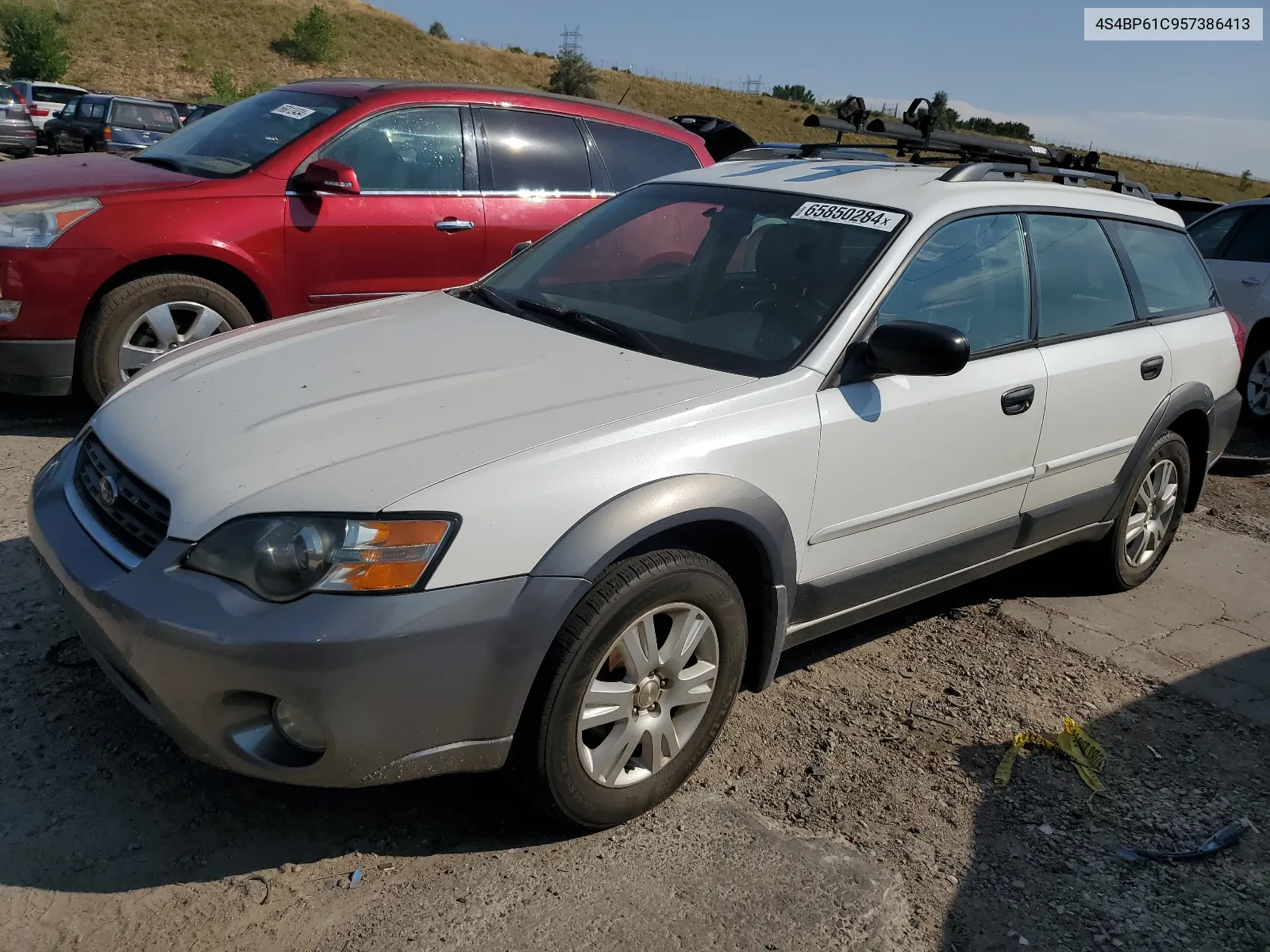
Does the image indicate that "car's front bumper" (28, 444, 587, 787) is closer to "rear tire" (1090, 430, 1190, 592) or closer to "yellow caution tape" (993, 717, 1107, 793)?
"yellow caution tape" (993, 717, 1107, 793)

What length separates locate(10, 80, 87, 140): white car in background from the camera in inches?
958

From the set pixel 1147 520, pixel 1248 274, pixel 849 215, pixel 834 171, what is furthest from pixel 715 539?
pixel 1248 274

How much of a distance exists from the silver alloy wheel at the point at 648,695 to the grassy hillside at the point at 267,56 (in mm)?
48647

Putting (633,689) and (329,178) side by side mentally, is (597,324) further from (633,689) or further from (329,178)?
(329,178)

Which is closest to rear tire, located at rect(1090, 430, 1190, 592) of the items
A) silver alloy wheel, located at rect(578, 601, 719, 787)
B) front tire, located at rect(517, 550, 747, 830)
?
front tire, located at rect(517, 550, 747, 830)

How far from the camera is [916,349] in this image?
2881 mm

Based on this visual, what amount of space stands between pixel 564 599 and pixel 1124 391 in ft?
8.89

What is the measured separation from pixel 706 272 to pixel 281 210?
108 inches

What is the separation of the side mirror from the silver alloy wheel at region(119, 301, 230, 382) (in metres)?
3.35

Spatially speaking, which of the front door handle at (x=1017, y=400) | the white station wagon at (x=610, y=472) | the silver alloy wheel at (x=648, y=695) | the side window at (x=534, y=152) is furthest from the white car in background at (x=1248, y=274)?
the silver alloy wheel at (x=648, y=695)

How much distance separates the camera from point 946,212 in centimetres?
340

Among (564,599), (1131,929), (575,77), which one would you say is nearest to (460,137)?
(564,599)

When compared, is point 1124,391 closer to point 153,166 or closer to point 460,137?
point 460,137

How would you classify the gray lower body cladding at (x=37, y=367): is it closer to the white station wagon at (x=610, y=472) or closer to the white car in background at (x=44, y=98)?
the white station wagon at (x=610, y=472)
